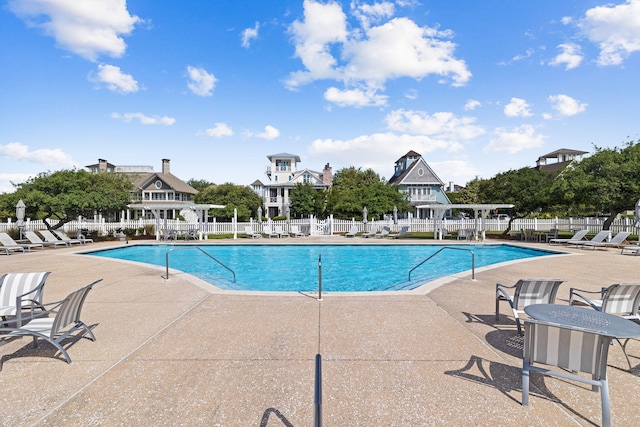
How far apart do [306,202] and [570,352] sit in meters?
37.4

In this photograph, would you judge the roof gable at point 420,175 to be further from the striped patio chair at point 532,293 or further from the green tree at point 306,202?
the striped patio chair at point 532,293

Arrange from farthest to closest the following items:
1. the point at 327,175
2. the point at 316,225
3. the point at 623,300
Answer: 1. the point at 327,175
2. the point at 316,225
3. the point at 623,300

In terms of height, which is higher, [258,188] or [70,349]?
[258,188]

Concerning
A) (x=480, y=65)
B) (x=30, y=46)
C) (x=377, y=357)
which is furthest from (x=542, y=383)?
(x=30, y=46)

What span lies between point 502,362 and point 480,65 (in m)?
18.6

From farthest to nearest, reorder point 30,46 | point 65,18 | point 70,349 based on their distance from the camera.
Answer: point 30,46, point 65,18, point 70,349

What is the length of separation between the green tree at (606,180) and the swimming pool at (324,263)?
17.0ft

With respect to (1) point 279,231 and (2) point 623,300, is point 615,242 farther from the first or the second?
(1) point 279,231

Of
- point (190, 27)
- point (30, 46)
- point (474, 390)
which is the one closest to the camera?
point (474, 390)

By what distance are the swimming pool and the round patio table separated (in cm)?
593

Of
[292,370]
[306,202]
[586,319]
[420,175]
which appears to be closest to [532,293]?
[586,319]

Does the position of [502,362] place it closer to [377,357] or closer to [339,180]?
[377,357]

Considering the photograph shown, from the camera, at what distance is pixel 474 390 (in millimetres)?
3059

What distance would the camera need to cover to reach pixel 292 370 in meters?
3.46
